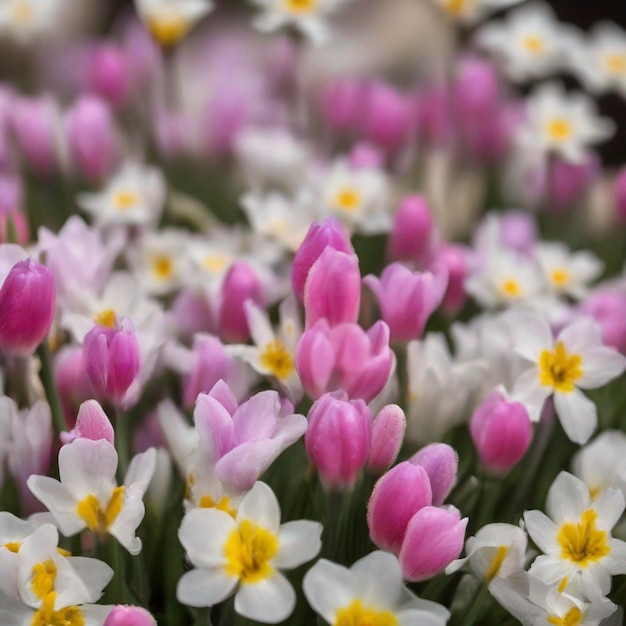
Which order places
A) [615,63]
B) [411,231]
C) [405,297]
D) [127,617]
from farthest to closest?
1. [615,63]
2. [411,231]
3. [405,297]
4. [127,617]

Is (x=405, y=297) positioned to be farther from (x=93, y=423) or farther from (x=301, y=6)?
(x=301, y=6)

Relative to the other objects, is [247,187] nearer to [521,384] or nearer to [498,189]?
[498,189]

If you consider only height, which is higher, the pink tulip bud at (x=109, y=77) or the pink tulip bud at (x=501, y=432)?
the pink tulip bud at (x=109, y=77)

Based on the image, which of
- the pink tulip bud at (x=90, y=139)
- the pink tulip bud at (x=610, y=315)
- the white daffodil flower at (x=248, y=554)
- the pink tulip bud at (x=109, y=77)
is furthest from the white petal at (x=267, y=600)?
the pink tulip bud at (x=109, y=77)

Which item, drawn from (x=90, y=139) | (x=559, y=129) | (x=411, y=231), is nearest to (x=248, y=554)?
(x=411, y=231)

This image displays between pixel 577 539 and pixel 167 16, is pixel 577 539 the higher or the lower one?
the lower one

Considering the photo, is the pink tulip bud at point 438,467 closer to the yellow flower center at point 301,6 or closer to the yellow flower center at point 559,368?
the yellow flower center at point 559,368
